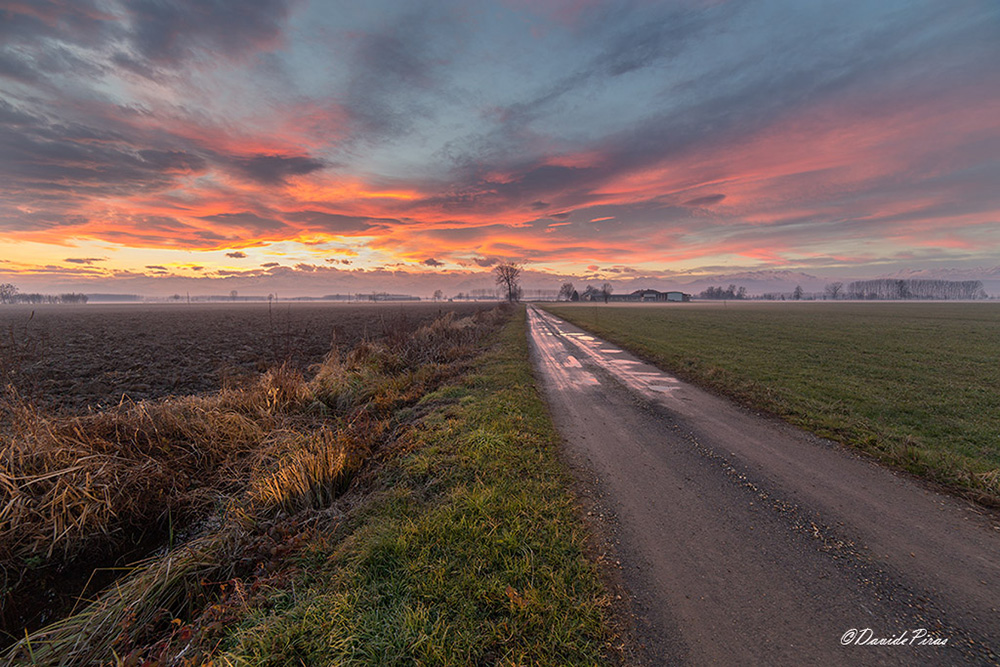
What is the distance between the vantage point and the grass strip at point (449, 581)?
298 cm

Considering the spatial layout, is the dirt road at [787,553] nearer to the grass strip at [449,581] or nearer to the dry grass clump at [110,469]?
the grass strip at [449,581]

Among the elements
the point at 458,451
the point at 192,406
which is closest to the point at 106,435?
the point at 192,406

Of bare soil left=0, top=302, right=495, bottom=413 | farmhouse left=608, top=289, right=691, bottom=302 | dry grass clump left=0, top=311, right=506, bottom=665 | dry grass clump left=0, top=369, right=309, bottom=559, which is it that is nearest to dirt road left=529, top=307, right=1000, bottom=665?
dry grass clump left=0, top=311, right=506, bottom=665

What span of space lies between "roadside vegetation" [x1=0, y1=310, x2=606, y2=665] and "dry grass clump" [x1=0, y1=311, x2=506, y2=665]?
1.2 inches

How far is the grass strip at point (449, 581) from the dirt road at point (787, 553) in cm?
69

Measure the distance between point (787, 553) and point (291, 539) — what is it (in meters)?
6.01

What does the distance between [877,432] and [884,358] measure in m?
13.2

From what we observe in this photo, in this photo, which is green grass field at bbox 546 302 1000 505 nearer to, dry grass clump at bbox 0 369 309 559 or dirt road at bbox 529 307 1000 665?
dirt road at bbox 529 307 1000 665

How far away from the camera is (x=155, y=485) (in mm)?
6059

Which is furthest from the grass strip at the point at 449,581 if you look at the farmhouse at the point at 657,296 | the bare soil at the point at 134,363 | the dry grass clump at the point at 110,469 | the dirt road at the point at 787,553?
the farmhouse at the point at 657,296

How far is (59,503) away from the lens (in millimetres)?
5105

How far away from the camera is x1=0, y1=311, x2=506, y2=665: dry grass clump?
12.4 feet

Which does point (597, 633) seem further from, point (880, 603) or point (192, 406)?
point (192, 406)

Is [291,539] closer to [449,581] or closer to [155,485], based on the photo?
[449,581]
